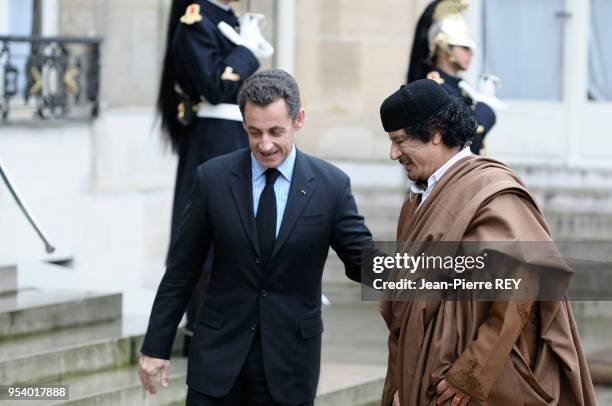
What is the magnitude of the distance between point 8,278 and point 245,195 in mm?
3537

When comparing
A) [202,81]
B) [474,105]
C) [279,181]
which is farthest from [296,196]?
[474,105]

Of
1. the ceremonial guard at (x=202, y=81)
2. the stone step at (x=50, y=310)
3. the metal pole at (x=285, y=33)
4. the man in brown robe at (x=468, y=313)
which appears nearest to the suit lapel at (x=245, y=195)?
the man in brown robe at (x=468, y=313)

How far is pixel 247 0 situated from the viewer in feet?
37.3

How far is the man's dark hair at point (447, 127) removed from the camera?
4414mm

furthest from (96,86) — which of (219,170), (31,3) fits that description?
(219,170)

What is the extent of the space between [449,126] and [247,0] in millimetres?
7137

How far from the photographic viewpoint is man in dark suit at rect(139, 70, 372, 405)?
482 cm

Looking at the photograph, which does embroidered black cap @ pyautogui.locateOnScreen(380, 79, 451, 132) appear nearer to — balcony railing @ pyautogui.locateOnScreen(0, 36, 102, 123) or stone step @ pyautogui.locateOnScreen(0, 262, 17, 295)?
stone step @ pyautogui.locateOnScreen(0, 262, 17, 295)

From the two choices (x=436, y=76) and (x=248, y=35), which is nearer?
(x=248, y=35)

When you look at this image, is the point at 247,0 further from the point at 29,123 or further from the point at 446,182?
the point at 446,182

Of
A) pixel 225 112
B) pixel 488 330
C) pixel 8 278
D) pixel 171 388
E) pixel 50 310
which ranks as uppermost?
pixel 225 112

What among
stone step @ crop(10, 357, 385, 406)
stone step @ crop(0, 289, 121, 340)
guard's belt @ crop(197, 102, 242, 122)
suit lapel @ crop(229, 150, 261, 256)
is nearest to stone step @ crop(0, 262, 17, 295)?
stone step @ crop(0, 289, 121, 340)

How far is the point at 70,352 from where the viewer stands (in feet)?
23.8

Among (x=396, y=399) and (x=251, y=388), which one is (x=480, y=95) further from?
(x=396, y=399)
